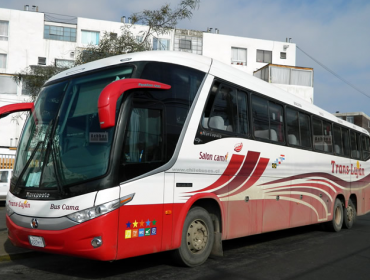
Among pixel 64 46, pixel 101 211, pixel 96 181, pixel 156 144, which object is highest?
pixel 64 46

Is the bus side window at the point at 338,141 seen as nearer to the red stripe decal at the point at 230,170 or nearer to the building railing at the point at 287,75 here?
the red stripe decal at the point at 230,170

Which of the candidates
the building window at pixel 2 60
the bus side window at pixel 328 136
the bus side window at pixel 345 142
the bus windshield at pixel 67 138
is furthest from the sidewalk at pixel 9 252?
the building window at pixel 2 60

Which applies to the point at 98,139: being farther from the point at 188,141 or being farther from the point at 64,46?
the point at 64,46

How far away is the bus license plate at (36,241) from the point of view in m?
6.21

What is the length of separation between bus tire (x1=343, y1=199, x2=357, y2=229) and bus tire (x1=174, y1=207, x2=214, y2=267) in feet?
26.4

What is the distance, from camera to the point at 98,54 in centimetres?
Answer: 1381

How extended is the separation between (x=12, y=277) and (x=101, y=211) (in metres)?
1.95

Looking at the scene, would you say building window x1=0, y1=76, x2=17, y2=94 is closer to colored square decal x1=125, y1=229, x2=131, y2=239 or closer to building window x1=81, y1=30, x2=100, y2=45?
building window x1=81, y1=30, x2=100, y2=45

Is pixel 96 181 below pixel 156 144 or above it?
below

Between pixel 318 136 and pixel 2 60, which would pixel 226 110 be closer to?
pixel 318 136

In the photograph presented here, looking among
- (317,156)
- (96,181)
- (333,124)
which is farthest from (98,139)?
(333,124)

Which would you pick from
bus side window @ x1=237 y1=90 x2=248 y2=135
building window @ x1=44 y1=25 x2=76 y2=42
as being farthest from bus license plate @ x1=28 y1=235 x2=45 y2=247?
building window @ x1=44 y1=25 x2=76 y2=42

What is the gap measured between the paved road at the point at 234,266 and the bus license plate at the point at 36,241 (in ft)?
2.03

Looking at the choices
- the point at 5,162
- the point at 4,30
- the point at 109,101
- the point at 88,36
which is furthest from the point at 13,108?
the point at 88,36
